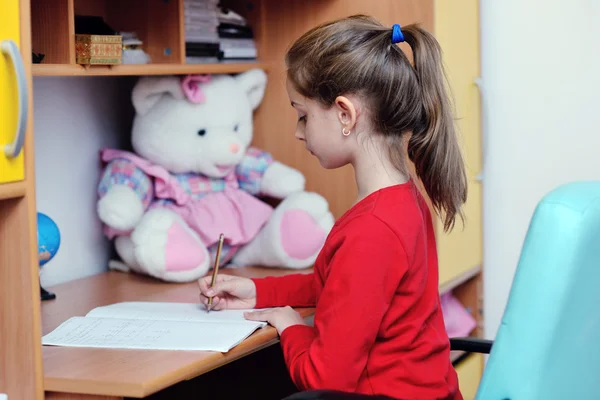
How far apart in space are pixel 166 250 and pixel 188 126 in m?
0.29

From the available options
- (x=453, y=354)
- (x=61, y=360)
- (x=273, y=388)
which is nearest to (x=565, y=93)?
(x=453, y=354)

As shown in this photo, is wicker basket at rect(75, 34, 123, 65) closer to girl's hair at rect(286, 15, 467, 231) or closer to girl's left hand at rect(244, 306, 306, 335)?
girl's hair at rect(286, 15, 467, 231)

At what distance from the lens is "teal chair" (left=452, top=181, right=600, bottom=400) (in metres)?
0.95

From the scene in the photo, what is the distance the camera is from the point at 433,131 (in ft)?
4.44

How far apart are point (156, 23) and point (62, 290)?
0.57 meters

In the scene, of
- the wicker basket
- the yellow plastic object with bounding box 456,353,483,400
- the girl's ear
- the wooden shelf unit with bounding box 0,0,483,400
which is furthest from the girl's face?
the yellow plastic object with bounding box 456,353,483,400

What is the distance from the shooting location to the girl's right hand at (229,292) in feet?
4.86

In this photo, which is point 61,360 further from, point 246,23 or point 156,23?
point 246,23

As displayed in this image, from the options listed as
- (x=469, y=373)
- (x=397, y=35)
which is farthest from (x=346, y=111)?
(x=469, y=373)

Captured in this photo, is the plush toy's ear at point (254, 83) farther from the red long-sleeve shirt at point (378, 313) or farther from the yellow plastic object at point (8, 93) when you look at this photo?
the yellow plastic object at point (8, 93)

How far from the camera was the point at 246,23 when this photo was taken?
79.8 inches

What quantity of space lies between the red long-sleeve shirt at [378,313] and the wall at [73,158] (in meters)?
0.68

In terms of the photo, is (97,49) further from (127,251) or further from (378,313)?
(378,313)

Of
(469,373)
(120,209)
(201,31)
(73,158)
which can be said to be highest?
(201,31)
